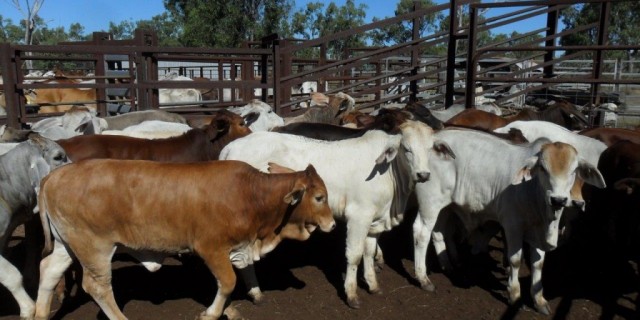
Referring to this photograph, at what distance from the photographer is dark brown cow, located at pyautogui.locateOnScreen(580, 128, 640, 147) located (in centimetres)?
660

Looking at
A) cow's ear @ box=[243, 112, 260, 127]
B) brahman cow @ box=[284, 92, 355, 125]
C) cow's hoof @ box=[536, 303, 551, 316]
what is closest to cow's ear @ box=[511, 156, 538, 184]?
cow's hoof @ box=[536, 303, 551, 316]

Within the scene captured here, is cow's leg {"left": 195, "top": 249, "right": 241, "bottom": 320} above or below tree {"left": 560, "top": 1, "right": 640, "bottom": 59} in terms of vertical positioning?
below

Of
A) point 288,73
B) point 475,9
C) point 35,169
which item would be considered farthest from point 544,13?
point 35,169

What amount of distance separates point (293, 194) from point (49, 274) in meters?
2.16

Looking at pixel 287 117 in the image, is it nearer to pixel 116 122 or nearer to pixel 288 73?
pixel 288 73

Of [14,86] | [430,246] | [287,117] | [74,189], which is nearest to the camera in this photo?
[74,189]

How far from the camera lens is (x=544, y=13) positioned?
1084cm

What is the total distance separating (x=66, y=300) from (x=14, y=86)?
15.0 ft

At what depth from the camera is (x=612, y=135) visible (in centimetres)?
672

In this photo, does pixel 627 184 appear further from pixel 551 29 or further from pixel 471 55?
pixel 551 29

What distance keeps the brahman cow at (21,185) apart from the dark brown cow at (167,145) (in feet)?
2.62

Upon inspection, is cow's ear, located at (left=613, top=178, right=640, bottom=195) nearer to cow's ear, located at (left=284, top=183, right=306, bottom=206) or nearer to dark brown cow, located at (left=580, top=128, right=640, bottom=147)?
dark brown cow, located at (left=580, top=128, right=640, bottom=147)

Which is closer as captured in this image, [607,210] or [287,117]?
[607,210]

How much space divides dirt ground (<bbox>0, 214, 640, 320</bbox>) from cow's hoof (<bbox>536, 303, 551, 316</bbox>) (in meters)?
0.09
